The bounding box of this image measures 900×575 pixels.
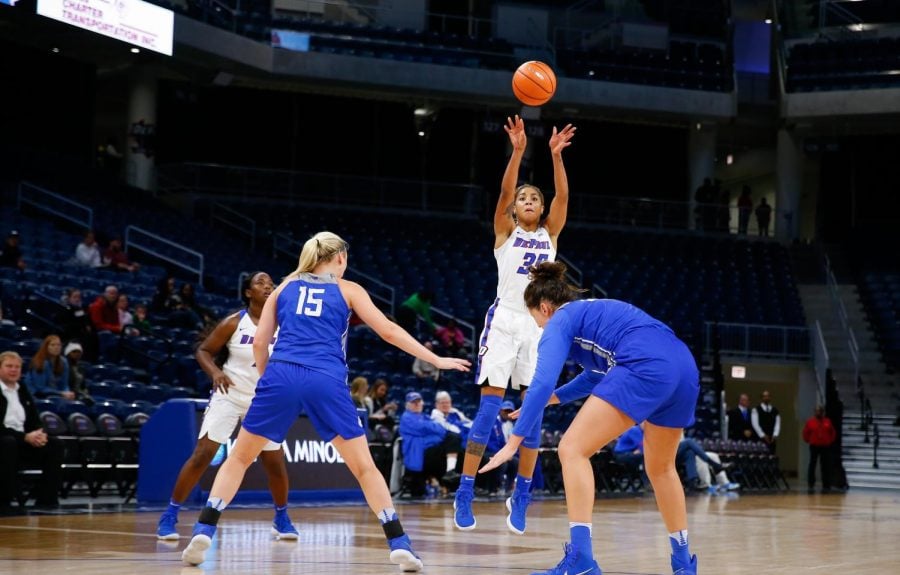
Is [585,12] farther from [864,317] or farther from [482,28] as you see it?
[864,317]

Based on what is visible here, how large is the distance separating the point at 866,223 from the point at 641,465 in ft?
64.0

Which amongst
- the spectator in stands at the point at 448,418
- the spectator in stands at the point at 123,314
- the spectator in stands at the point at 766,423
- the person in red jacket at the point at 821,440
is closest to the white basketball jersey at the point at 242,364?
the spectator in stands at the point at 448,418

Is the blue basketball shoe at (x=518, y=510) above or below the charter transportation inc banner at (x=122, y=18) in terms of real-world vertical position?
below

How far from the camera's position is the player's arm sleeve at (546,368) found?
20.5 feet

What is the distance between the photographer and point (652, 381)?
6254 millimetres

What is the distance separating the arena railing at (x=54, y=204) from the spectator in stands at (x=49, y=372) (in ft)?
27.8

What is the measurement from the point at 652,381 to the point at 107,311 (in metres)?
13.0

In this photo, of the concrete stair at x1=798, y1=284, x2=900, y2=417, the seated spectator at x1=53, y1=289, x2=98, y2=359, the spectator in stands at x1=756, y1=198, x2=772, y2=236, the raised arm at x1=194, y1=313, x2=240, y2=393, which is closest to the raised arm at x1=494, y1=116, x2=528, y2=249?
the raised arm at x1=194, y1=313, x2=240, y2=393

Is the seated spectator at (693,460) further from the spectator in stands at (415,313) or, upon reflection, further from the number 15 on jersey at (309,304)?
the number 15 on jersey at (309,304)

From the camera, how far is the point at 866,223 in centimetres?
3659

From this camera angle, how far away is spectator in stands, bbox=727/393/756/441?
2478 cm

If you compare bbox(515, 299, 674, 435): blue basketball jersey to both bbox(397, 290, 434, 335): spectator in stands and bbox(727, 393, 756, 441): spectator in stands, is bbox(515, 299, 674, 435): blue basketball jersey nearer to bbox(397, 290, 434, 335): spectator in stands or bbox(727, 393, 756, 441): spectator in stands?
bbox(397, 290, 434, 335): spectator in stands

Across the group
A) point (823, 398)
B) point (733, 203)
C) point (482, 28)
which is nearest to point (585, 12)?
point (482, 28)

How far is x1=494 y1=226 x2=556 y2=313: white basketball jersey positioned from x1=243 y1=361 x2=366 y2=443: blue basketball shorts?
2.56 meters
